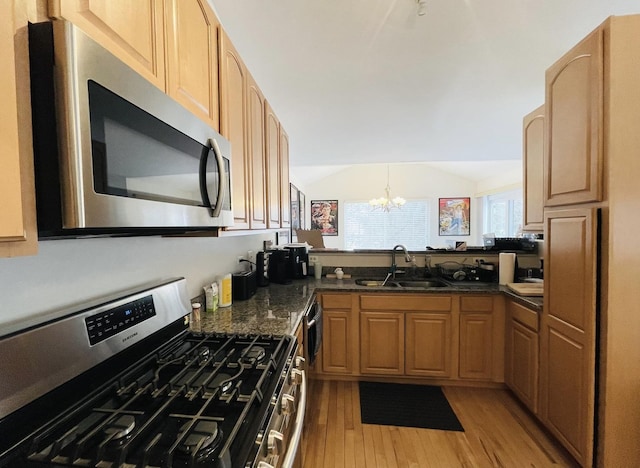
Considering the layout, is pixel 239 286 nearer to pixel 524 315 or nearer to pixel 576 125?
pixel 524 315

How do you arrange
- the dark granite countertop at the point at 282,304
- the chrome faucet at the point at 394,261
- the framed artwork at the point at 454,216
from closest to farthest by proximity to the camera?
1. the dark granite countertop at the point at 282,304
2. the chrome faucet at the point at 394,261
3. the framed artwork at the point at 454,216

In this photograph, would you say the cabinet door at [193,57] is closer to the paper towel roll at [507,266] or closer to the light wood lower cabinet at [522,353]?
the light wood lower cabinet at [522,353]

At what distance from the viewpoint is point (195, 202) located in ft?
3.08

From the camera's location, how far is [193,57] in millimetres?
1075

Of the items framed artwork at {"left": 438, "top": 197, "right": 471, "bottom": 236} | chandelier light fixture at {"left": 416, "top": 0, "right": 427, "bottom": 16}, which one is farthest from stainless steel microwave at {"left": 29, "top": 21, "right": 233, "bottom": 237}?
framed artwork at {"left": 438, "top": 197, "right": 471, "bottom": 236}

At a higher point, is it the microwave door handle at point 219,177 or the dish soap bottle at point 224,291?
the microwave door handle at point 219,177

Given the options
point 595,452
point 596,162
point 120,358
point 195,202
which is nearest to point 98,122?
point 195,202

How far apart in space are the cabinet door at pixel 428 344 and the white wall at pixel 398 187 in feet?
18.9

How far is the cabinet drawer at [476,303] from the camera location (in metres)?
2.38

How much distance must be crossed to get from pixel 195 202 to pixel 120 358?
57 cm

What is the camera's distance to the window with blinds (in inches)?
321

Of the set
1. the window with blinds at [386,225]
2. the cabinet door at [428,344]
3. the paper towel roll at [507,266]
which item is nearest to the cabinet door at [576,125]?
the paper towel roll at [507,266]

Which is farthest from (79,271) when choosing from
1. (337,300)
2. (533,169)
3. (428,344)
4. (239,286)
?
(533,169)

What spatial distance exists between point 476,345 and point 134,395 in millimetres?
2411
